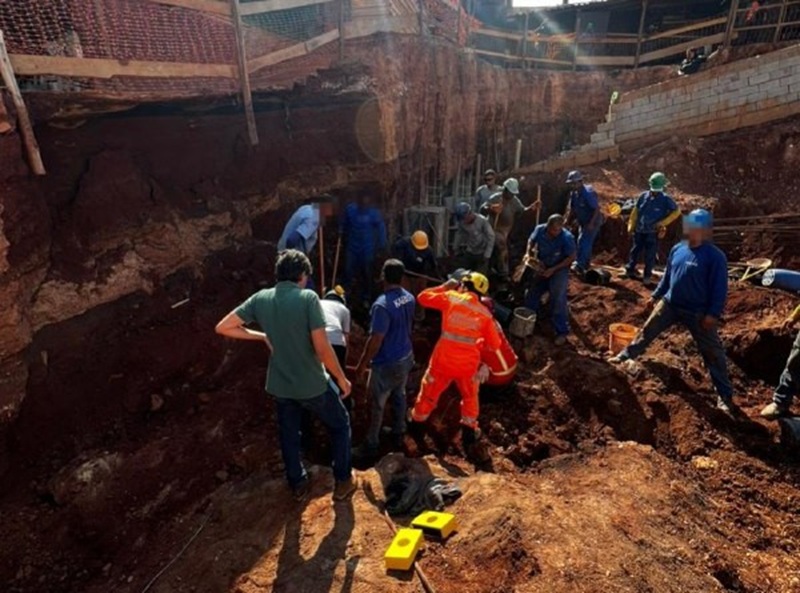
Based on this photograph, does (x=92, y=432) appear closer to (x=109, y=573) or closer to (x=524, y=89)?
(x=109, y=573)

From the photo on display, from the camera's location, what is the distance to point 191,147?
19.1ft

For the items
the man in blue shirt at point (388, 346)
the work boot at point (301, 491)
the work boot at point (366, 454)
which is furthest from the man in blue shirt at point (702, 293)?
the work boot at point (301, 491)

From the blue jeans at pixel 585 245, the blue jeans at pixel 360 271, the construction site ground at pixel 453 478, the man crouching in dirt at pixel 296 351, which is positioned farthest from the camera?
the blue jeans at pixel 585 245

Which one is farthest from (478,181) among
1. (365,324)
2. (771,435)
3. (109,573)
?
(109,573)

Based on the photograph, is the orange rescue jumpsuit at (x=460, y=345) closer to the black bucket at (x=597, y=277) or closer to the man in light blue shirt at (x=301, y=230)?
the man in light blue shirt at (x=301, y=230)

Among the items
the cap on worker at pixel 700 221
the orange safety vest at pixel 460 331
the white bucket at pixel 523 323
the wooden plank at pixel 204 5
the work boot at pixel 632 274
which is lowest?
the work boot at pixel 632 274

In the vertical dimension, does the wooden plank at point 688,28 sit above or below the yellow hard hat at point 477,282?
above

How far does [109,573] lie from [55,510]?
732 millimetres

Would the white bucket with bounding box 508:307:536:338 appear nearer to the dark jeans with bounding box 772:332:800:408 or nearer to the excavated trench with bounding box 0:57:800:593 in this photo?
the excavated trench with bounding box 0:57:800:593

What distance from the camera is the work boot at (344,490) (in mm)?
3695

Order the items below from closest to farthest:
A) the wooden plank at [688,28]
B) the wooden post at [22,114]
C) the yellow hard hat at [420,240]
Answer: the wooden post at [22,114] → the yellow hard hat at [420,240] → the wooden plank at [688,28]

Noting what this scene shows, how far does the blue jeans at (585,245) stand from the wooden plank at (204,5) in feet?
19.3

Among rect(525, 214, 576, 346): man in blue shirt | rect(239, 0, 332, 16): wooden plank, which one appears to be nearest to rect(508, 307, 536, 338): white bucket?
rect(525, 214, 576, 346): man in blue shirt

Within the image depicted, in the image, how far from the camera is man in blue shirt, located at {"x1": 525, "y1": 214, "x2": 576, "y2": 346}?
6.26m
